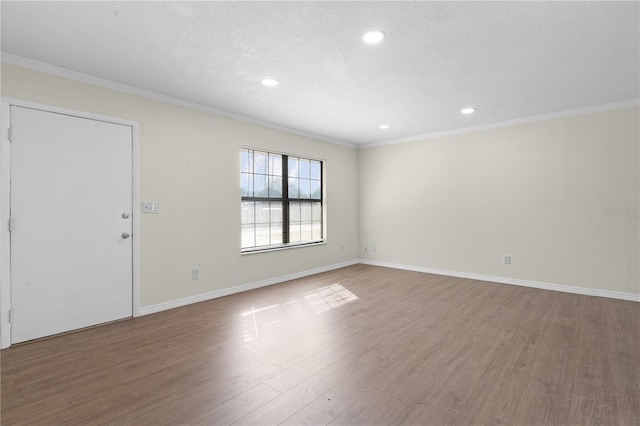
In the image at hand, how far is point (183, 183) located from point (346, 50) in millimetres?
2519

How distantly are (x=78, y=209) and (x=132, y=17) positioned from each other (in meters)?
1.96

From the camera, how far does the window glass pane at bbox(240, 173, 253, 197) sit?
4691mm

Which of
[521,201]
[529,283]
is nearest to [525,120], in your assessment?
[521,201]

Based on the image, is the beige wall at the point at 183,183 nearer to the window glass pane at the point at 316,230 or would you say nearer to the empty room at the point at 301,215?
the empty room at the point at 301,215

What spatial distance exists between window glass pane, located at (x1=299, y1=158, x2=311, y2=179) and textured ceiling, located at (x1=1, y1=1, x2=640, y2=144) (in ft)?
5.53

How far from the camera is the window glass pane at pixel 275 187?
16.9 ft

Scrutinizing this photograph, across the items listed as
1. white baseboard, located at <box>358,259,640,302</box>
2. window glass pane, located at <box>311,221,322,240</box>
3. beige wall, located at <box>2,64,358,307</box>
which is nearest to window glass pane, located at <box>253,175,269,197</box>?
beige wall, located at <box>2,64,358,307</box>

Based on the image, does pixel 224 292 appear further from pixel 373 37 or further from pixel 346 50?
pixel 373 37

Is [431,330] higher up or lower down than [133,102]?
lower down

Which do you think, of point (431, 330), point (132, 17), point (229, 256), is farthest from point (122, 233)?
point (431, 330)

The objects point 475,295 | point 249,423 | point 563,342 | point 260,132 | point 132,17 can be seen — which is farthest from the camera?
point 260,132

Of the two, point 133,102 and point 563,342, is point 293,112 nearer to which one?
point 133,102

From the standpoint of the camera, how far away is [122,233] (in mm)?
3408

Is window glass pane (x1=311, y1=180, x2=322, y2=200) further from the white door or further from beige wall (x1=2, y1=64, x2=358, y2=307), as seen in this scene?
the white door
